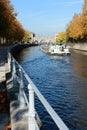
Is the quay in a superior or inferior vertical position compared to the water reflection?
superior

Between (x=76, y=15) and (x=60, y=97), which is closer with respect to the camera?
(x=60, y=97)

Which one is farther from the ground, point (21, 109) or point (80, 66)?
point (21, 109)

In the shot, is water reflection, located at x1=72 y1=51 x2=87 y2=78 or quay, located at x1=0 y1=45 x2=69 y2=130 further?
water reflection, located at x1=72 y1=51 x2=87 y2=78

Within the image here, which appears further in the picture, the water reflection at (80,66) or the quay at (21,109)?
the water reflection at (80,66)

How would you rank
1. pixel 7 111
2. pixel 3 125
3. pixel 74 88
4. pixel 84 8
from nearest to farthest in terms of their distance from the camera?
pixel 3 125, pixel 7 111, pixel 74 88, pixel 84 8

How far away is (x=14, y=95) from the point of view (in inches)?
471

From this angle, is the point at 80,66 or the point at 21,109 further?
the point at 80,66

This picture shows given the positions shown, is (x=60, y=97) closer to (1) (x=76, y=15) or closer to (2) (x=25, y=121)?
(2) (x=25, y=121)

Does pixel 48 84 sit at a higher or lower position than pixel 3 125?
lower

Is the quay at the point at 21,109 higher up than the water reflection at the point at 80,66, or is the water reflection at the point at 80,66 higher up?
the quay at the point at 21,109

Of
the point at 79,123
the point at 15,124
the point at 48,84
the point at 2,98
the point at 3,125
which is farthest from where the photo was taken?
the point at 48,84

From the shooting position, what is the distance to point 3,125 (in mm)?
9797

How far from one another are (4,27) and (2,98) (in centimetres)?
5459

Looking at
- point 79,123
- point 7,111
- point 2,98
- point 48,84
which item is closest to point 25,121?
point 7,111
